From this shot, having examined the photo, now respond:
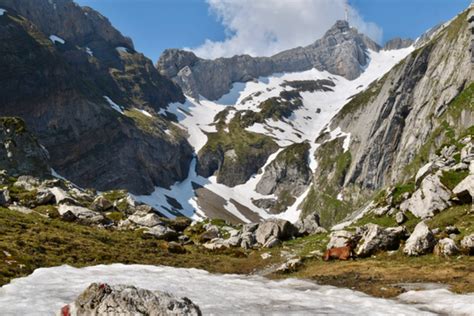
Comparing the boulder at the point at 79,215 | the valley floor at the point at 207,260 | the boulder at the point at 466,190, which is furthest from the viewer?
the boulder at the point at 79,215

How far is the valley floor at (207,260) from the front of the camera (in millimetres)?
29125

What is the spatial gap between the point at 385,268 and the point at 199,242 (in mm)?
39282

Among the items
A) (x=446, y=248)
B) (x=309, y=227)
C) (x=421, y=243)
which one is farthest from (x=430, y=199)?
(x=309, y=227)

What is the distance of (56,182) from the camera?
97750mm

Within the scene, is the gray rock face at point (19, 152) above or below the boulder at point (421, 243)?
above

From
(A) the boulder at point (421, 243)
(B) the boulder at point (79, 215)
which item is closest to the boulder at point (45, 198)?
(B) the boulder at point (79, 215)

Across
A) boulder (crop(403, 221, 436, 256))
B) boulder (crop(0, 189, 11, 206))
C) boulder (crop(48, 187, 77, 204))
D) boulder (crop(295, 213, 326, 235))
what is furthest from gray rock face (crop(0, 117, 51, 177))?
boulder (crop(403, 221, 436, 256))

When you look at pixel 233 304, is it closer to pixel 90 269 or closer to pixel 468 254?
pixel 90 269

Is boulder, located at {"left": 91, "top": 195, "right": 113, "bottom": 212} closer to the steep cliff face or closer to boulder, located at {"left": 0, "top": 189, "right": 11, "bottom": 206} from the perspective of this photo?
boulder, located at {"left": 0, "top": 189, "right": 11, "bottom": 206}

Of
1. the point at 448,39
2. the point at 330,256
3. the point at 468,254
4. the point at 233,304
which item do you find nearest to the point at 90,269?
the point at 233,304

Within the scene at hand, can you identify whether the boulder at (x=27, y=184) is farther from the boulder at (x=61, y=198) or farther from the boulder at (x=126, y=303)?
the boulder at (x=126, y=303)

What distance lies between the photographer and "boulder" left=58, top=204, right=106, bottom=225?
63822mm

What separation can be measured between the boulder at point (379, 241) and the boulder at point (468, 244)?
810 cm

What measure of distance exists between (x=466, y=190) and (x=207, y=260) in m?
30.5
